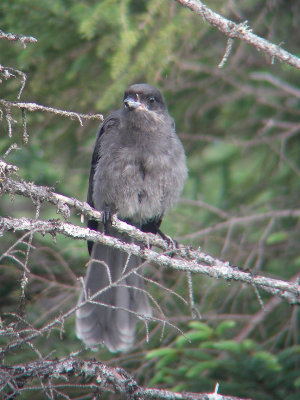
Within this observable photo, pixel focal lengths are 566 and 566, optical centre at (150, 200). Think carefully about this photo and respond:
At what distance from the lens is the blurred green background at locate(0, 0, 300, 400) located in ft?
13.2

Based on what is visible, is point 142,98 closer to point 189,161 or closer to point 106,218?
point 106,218

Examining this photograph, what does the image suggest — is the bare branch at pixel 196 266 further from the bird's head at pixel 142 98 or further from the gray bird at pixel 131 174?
the bird's head at pixel 142 98

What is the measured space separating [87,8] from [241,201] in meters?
2.20

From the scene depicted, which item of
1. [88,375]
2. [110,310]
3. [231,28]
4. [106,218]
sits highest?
[231,28]

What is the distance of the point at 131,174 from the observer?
4.51 m

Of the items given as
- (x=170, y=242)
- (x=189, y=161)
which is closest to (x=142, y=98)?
(x=170, y=242)

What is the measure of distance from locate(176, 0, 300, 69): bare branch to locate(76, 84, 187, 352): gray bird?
4.98ft

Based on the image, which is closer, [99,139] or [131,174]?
[131,174]

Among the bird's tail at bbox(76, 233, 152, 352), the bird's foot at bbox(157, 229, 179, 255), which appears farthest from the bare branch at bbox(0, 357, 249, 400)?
the bird's tail at bbox(76, 233, 152, 352)

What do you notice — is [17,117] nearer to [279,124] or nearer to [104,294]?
[104,294]

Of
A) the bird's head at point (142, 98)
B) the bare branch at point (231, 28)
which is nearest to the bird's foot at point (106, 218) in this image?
the bird's head at point (142, 98)

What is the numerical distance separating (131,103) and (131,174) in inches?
22.2

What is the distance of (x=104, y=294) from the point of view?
4.95m

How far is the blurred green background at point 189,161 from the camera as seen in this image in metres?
→ 4.03
